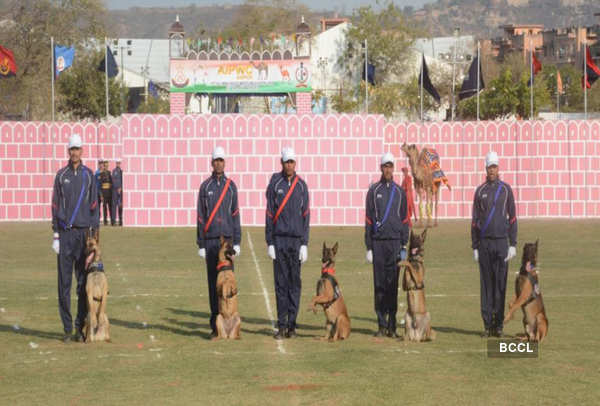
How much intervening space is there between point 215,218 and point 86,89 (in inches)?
2668

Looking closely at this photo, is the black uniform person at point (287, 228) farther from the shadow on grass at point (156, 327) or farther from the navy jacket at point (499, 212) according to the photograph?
the navy jacket at point (499, 212)

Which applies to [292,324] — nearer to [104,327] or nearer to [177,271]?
[104,327]

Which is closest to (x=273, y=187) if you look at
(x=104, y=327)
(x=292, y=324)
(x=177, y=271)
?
(x=292, y=324)

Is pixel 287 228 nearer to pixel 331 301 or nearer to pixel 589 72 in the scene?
pixel 331 301

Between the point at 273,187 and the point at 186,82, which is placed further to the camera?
the point at 186,82

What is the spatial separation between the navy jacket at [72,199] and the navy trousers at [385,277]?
368cm

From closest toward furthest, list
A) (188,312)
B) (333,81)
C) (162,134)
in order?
(188,312) → (162,134) → (333,81)

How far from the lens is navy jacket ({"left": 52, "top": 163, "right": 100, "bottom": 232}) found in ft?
48.6

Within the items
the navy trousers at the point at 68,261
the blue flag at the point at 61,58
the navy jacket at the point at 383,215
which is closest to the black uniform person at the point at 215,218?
the navy trousers at the point at 68,261

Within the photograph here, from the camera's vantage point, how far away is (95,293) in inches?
556

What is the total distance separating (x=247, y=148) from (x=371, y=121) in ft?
13.8

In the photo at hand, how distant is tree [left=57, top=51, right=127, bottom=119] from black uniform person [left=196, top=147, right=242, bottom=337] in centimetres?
6602

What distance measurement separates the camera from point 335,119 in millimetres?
38375

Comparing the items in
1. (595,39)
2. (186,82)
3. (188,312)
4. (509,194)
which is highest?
(595,39)
